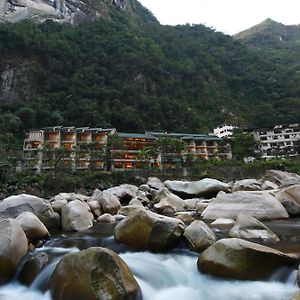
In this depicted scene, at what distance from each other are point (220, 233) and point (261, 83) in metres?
98.5

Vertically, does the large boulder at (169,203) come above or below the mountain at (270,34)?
below

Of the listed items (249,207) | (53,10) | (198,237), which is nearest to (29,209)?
(198,237)

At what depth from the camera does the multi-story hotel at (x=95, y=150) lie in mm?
51719

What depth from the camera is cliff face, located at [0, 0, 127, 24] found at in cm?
9638

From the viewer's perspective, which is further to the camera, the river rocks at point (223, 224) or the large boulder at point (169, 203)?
the large boulder at point (169, 203)

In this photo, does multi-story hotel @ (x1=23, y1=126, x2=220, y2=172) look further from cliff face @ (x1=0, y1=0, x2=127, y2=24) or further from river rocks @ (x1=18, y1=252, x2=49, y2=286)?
cliff face @ (x1=0, y1=0, x2=127, y2=24)

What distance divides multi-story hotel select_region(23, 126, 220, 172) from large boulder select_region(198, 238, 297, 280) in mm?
44944

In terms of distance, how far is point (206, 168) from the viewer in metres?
48.1

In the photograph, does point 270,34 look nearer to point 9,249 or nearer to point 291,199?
point 291,199

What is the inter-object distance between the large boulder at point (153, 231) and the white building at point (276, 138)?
62.4m

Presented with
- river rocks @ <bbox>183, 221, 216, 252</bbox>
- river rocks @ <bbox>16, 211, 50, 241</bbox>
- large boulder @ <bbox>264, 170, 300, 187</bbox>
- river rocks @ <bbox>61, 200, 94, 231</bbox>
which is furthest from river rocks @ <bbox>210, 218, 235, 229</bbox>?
large boulder @ <bbox>264, 170, 300, 187</bbox>

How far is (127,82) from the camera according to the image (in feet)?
287

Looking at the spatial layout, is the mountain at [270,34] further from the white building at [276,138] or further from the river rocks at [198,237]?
the river rocks at [198,237]

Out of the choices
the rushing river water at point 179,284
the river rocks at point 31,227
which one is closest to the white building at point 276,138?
the river rocks at point 31,227
